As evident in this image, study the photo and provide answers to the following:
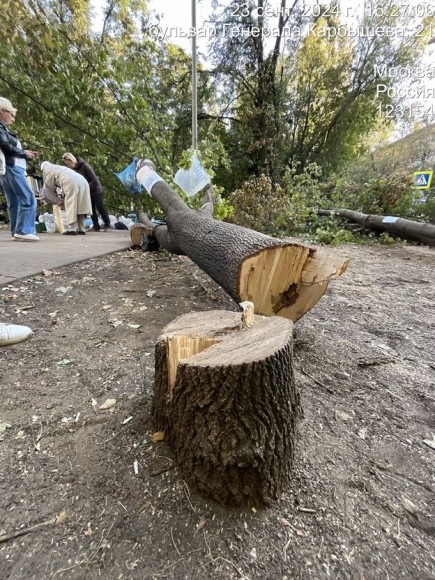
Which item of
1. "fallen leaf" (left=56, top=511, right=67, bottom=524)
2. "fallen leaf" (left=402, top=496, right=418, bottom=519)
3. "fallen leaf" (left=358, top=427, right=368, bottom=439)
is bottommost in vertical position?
"fallen leaf" (left=402, top=496, right=418, bottom=519)

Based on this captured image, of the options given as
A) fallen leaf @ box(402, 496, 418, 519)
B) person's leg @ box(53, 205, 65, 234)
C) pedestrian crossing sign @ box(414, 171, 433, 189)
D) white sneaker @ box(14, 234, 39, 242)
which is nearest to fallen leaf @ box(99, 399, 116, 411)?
fallen leaf @ box(402, 496, 418, 519)

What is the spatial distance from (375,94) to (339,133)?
2.02 meters

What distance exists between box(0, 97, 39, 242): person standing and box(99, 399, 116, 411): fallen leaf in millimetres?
3789

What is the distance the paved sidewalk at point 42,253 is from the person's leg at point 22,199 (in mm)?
232

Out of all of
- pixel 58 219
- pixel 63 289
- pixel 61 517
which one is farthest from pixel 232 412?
pixel 58 219

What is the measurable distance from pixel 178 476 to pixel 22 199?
4.33 metres

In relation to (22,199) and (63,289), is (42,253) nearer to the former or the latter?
(22,199)

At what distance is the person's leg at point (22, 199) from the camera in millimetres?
3881

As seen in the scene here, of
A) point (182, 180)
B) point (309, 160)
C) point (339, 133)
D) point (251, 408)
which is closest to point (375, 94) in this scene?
point (339, 133)

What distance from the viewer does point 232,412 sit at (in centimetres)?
91

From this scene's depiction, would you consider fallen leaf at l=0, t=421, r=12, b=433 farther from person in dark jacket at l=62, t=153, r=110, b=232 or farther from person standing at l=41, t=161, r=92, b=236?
person in dark jacket at l=62, t=153, r=110, b=232

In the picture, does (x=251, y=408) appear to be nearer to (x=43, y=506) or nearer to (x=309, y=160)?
(x=43, y=506)

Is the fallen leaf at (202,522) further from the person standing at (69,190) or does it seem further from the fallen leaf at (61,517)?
the person standing at (69,190)

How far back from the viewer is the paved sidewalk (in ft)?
9.14
